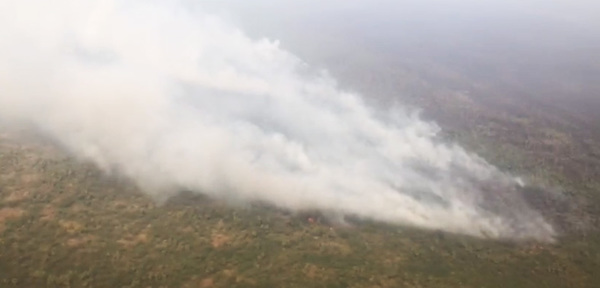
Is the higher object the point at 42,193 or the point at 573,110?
the point at 573,110

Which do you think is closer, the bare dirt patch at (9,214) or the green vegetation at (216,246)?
the green vegetation at (216,246)

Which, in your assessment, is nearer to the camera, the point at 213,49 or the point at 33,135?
the point at 33,135

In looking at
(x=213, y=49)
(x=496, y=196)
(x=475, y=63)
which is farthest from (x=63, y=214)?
(x=475, y=63)

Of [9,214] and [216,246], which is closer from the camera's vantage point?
[216,246]

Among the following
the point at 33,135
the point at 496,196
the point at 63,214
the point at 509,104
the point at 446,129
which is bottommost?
the point at 63,214

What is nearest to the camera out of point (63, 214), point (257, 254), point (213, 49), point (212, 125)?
point (257, 254)

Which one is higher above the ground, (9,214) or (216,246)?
(216,246)

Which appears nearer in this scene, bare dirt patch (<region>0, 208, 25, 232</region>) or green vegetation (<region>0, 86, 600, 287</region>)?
green vegetation (<region>0, 86, 600, 287</region>)

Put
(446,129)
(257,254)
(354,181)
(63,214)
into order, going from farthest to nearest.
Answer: (446,129) → (354,181) → (63,214) → (257,254)

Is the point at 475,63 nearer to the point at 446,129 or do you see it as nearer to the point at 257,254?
the point at 446,129
